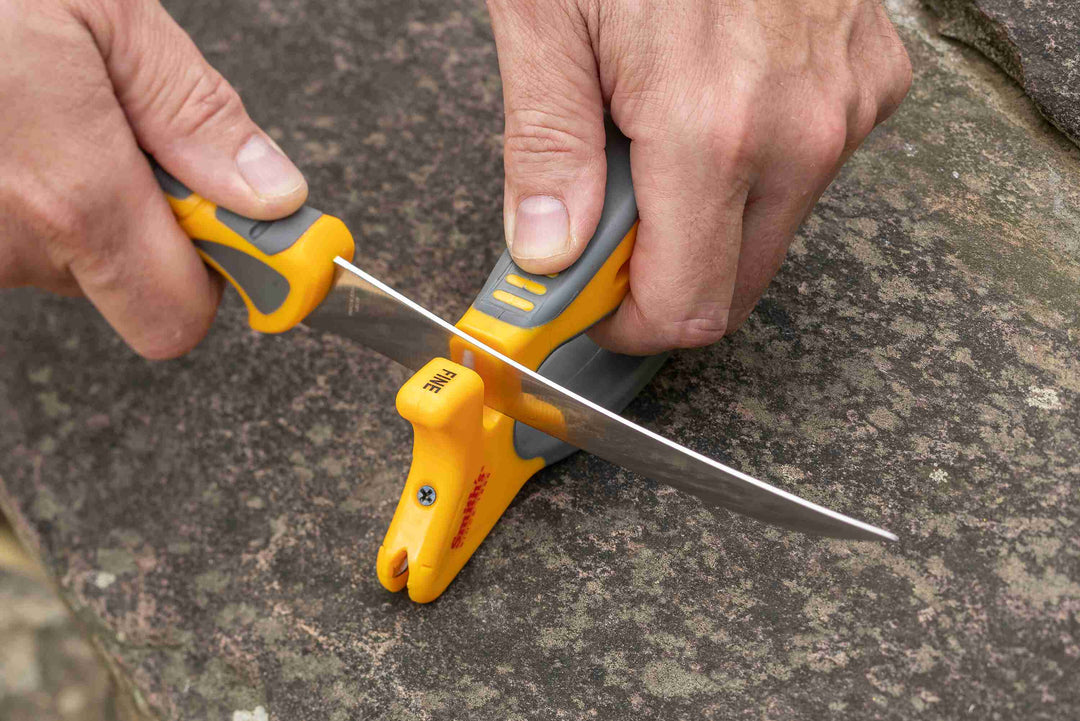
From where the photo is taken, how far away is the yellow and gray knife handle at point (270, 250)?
97 cm

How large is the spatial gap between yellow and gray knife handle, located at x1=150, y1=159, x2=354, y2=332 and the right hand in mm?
15

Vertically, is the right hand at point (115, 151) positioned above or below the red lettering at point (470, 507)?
above

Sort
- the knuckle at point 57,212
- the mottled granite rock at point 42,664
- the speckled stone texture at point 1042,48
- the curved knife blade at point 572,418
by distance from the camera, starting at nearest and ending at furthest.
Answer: the curved knife blade at point 572,418
the knuckle at point 57,212
the speckled stone texture at point 1042,48
the mottled granite rock at point 42,664

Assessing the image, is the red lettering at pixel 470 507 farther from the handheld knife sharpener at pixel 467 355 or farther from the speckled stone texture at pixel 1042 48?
the speckled stone texture at pixel 1042 48

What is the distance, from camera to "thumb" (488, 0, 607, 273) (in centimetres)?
89

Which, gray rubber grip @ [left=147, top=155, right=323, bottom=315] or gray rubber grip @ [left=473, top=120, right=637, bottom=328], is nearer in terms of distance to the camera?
gray rubber grip @ [left=473, top=120, right=637, bottom=328]

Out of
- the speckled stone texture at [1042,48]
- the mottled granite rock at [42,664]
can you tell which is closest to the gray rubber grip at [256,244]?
the speckled stone texture at [1042,48]

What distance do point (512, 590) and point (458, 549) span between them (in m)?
0.07

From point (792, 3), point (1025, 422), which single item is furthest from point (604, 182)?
point (1025, 422)

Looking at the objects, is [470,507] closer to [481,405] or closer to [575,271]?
[481,405]

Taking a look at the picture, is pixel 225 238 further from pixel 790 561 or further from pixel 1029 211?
pixel 1029 211

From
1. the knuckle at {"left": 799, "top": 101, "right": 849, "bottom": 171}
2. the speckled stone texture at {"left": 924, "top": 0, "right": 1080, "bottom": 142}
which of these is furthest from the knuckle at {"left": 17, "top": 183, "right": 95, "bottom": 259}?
the speckled stone texture at {"left": 924, "top": 0, "right": 1080, "bottom": 142}

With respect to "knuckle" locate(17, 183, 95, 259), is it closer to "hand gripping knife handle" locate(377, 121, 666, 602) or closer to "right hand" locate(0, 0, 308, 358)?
"right hand" locate(0, 0, 308, 358)

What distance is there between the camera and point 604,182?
92 centimetres
